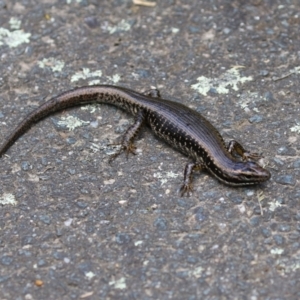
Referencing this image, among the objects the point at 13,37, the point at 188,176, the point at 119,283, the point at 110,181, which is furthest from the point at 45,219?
the point at 13,37

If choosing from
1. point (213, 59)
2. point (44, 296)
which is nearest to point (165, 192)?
point (44, 296)

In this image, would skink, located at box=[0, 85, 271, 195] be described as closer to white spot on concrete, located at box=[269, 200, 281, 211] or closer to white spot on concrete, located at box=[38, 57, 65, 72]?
white spot on concrete, located at box=[269, 200, 281, 211]

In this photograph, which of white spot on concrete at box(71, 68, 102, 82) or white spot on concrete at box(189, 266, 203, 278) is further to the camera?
white spot on concrete at box(71, 68, 102, 82)

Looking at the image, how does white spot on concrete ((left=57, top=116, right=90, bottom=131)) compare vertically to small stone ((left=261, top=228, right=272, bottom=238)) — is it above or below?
below

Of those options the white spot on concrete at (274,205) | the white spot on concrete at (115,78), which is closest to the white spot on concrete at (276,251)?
the white spot on concrete at (274,205)

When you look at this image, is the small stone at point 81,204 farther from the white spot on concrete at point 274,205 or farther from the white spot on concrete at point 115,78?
the white spot on concrete at point 115,78

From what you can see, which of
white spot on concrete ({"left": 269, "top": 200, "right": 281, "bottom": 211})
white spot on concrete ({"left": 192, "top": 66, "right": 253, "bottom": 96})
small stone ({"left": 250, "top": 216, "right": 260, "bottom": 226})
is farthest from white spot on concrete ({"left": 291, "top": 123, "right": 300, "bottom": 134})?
small stone ({"left": 250, "top": 216, "right": 260, "bottom": 226})

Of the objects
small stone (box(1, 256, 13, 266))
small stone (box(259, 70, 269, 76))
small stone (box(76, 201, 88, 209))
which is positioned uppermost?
small stone (box(259, 70, 269, 76))
